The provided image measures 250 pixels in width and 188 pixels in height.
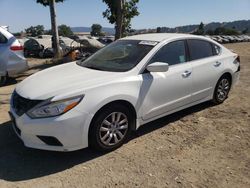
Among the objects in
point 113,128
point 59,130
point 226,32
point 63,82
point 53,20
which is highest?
point 53,20

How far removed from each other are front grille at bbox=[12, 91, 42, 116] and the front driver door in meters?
1.55

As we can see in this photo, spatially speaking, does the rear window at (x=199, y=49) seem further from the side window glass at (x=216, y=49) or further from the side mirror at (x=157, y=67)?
the side mirror at (x=157, y=67)

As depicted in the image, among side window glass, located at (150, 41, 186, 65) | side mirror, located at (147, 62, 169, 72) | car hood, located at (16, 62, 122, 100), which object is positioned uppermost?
side window glass, located at (150, 41, 186, 65)

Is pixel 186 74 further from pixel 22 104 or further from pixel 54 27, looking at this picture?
pixel 54 27

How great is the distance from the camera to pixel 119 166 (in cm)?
385

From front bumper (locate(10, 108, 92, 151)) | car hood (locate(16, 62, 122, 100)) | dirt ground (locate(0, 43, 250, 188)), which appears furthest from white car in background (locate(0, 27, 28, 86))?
front bumper (locate(10, 108, 92, 151))

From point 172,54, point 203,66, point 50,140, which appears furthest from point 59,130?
point 203,66

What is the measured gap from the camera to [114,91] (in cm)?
405

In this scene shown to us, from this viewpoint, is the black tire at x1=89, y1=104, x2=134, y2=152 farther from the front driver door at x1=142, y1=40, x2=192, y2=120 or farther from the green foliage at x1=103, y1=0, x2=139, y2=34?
the green foliage at x1=103, y1=0, x2=139, y2=34

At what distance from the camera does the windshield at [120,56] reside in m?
4.59

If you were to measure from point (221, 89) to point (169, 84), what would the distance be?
1793 millimetres

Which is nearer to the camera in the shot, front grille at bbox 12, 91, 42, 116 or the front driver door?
front grille at bbox 12, 91, 42, 116

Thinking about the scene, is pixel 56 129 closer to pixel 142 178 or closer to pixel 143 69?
pixel 142 178

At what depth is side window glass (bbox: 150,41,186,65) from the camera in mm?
4766
